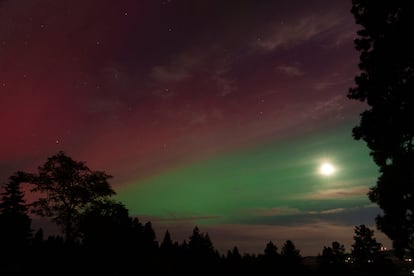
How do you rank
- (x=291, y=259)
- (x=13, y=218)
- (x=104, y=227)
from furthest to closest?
(x=291, y=259)
(x=13, y=218)
(x=104, y=227)

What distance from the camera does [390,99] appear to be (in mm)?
17031

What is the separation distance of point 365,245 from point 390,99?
6760cm

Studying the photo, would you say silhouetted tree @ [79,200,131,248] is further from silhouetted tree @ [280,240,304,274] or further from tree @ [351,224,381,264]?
tree @ [351,224,381,264]

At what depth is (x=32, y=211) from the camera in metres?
39.5

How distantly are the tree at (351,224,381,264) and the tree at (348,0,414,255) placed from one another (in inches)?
2470

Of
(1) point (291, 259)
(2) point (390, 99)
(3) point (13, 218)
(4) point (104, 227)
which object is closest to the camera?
(2) point (390, 99)

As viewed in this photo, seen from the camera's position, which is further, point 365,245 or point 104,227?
point 365,245

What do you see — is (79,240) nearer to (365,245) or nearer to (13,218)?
(13,218)

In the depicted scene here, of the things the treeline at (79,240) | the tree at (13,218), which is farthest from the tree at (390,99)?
the tree at (13,218)

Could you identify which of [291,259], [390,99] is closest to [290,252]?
[291,259]

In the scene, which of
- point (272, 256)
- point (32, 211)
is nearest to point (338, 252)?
point (272, 256)

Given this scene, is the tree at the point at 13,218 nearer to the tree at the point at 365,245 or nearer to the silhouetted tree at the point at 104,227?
the silhouetted tree at the point at 104,227

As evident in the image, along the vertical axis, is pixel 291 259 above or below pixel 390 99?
below

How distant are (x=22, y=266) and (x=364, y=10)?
29.8m
